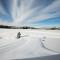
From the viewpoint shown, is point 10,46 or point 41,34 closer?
point 10,46

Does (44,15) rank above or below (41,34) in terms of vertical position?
above

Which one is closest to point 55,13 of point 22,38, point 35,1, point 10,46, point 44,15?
point 44,15

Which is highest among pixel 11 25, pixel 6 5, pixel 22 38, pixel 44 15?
pixel 6 5

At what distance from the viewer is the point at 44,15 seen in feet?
4.30

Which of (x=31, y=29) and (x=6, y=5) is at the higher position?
(x=6, y=5)

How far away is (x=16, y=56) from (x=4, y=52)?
0.41 feet

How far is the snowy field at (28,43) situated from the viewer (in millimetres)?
1189

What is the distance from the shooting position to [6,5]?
49.5 inches

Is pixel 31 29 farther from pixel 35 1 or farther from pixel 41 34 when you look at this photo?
pixel 35 1

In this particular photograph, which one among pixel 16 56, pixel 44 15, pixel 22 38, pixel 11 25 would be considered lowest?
pixel 16 56

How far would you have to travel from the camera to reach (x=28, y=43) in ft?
4.13

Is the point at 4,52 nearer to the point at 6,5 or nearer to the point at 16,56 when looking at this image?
the point at 16,56

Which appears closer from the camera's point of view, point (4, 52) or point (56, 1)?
point (4, 52)

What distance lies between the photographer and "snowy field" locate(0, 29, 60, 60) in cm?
119
